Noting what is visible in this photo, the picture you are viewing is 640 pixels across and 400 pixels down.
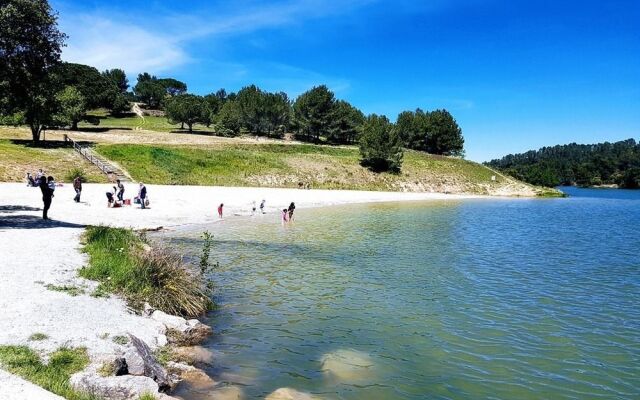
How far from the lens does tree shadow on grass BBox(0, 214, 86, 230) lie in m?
23.6

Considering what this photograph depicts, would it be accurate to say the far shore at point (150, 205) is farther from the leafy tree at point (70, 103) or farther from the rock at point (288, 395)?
the leafy tree at point (70, 103)

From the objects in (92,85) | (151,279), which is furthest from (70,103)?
(151,279)

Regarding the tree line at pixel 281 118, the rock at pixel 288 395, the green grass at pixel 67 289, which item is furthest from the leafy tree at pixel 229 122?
the rock at pixel 288 395

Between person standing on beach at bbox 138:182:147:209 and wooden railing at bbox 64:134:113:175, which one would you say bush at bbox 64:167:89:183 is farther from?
person standing on beach at bbox 138:182:147:209

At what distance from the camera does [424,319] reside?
15.9 m

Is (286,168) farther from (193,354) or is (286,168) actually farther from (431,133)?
(193,354)

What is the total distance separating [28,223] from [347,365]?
21.1 metres

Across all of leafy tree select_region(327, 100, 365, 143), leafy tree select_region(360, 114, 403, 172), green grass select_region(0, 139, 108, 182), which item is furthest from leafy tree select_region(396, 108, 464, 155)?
green grass select_region(0, 139, 108, 182)

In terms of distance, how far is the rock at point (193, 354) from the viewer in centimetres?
1159

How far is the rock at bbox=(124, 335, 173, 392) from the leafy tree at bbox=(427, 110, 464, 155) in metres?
135

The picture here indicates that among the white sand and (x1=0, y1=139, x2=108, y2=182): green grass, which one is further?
(x1=0, y1=139, x2=108, y2=182): green grass

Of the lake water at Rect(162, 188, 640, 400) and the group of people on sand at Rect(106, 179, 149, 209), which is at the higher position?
the group of people on sand at Rect(106, 179, 149, 209)

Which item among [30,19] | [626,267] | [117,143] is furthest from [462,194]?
[30,19]

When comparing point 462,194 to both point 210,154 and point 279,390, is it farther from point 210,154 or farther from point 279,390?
point 279,390
